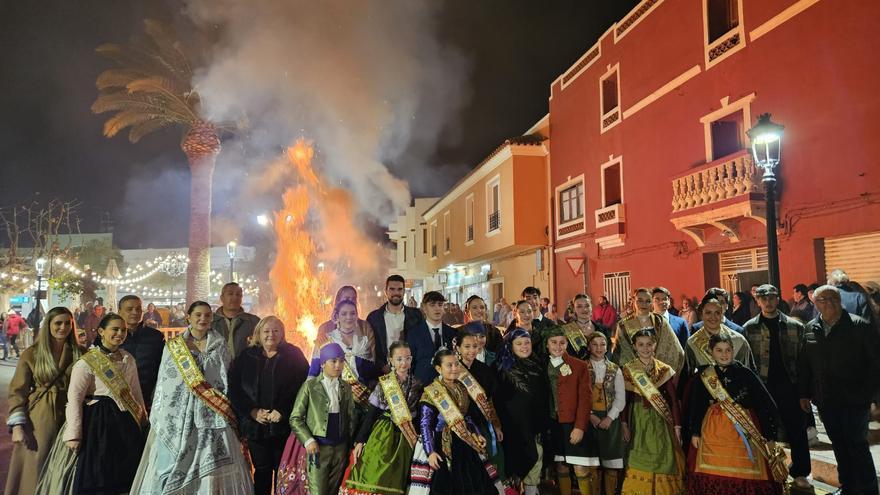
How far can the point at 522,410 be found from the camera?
196 inches

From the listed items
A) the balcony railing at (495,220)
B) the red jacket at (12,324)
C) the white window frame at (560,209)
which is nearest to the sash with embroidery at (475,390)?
the white window frame at (560,209)

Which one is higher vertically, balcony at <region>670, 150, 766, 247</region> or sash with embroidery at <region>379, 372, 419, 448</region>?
balcony at <region>670, 150, 766, 247</region>

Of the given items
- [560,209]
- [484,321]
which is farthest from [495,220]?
[484,321]

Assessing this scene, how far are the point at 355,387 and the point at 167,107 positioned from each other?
1690cm

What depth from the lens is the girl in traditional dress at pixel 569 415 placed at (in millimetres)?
5062

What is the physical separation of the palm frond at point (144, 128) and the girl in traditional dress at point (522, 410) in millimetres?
17403

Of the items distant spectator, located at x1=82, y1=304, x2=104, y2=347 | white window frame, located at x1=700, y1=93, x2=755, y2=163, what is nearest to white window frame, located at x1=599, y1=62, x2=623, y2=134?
white window frame, located at x1=700, y1=93, x2=755, y2=163

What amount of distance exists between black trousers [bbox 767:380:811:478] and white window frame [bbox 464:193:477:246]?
756 inches

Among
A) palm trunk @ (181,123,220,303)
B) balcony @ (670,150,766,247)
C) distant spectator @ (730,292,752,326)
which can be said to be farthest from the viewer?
palm trunk @ (181,123,220,303)

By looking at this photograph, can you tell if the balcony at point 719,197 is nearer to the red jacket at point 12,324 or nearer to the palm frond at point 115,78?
the palm frond at point 115,78

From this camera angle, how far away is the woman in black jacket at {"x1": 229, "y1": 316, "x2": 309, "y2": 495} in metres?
4.77

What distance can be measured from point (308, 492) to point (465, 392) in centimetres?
160

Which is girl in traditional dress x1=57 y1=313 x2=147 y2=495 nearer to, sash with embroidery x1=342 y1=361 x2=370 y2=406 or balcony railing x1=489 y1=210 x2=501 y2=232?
sash with embroidery x1=342 y1=361 x2=370 y2=406

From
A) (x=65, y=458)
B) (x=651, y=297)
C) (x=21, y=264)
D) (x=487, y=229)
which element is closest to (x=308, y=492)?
(x=65, y=458)
